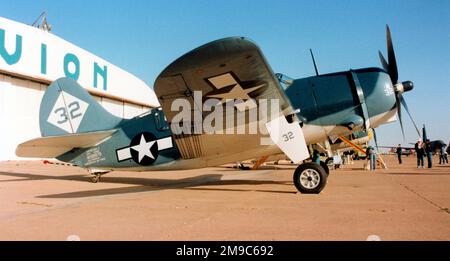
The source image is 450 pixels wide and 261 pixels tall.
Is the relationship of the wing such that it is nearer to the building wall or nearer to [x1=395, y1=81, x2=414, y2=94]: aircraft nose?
[x1=395, y1=81, x2=414, y2=94]: aircraft nose

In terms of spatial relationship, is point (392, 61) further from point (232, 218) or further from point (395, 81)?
point (232, 218)

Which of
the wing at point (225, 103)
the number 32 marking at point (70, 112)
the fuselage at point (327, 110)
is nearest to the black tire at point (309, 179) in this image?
the wing at point (225, 103)

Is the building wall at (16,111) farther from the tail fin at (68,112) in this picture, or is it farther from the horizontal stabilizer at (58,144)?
the horizontal stabilizer at (58,144)

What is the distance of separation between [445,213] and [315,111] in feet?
10.9

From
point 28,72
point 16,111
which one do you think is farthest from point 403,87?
point 16,111

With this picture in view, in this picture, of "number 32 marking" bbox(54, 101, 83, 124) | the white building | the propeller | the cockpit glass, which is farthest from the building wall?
the propeller

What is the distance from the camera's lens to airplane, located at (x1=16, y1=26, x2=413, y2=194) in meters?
5.43

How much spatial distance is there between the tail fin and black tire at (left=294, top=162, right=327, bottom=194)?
228 inches

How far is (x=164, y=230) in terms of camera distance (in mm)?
3510

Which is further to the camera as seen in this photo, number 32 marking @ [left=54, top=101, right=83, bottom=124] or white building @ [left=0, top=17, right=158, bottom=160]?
white building @ [left=0, top=17, right=158, bottom=160]

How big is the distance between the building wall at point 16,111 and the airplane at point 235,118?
19.1 meters

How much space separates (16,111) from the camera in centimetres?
2484

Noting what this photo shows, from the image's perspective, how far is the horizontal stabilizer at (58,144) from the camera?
773 cm
